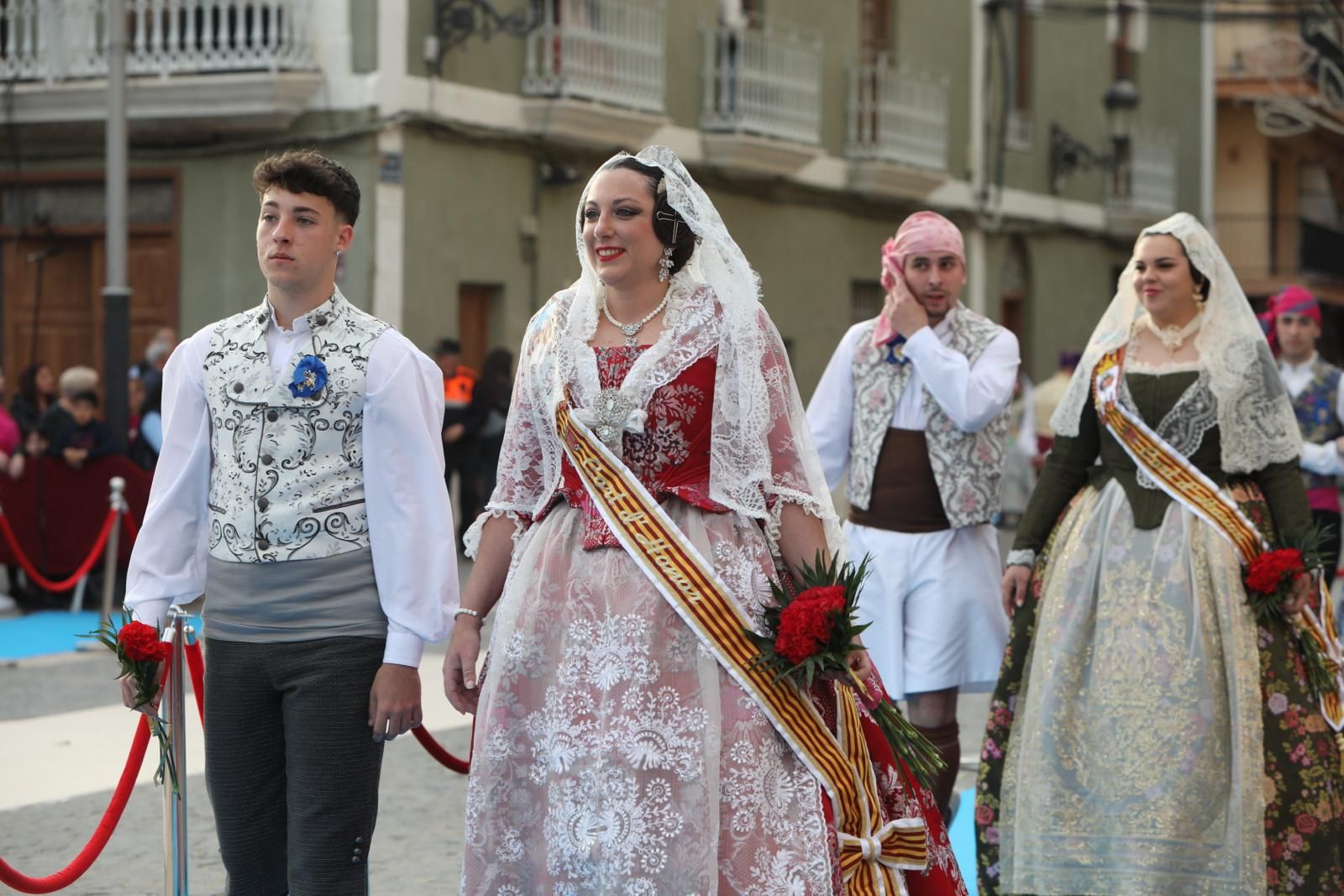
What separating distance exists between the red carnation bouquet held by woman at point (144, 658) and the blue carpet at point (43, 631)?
6.23 m

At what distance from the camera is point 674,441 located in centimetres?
436

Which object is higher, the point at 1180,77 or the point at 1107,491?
the point at 1180,77

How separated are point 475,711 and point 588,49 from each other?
15036mm

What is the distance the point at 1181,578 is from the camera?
5809mm

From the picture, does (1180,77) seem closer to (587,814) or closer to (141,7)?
(141,7)

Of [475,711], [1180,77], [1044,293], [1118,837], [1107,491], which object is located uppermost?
[1180,77]

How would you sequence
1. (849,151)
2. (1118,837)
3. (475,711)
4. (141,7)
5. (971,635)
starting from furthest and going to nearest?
1. (849,151)
2. (141,7)
3. (971,635)
4. (1118,837)
5. (475,711)

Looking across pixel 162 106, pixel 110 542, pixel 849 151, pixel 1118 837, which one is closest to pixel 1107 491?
pixel 1118 837

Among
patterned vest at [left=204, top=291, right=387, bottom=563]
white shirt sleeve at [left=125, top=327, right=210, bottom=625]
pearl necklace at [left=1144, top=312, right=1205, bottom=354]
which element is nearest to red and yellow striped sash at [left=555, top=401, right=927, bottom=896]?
patterned vest at [left=204, top=291, right=387, bottom=563]

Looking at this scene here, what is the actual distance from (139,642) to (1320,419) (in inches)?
251

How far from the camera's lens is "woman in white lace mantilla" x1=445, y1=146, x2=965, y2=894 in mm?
4109

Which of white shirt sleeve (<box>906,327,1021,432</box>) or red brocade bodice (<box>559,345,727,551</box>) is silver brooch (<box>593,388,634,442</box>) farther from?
white shirt sleeve (<box>906,327,1021,432</box>)

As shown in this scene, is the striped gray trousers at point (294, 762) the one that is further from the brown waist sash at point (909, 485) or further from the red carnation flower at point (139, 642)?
the brown waist sash at point (909, 485)

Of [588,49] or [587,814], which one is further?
[588,49]
